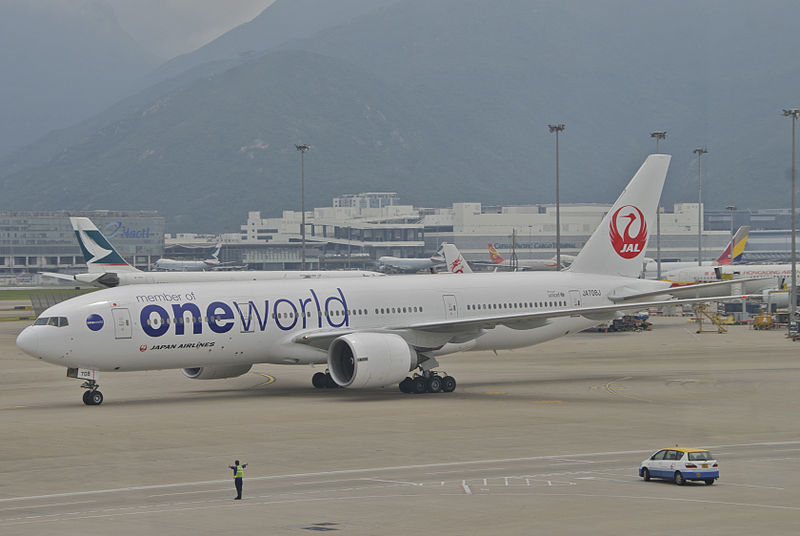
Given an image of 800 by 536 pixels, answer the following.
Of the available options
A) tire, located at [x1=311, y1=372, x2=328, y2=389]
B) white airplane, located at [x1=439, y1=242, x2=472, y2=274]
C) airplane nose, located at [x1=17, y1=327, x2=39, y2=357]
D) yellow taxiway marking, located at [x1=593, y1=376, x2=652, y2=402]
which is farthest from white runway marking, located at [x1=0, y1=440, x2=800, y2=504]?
white airplane, located at [x1=439, y1=242, x2=472, y2=274]

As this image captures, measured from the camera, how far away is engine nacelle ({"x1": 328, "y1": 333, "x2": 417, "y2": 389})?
43094mm

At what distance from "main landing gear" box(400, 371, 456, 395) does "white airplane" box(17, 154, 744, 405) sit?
1.5 inches

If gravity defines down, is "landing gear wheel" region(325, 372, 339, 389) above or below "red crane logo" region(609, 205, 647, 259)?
below

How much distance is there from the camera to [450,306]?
48719 millimetres

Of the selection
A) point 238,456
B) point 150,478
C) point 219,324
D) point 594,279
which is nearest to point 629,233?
point 594,279

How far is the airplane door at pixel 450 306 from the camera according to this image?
48.6 metres

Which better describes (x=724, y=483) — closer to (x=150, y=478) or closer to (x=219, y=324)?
(x=150, y=478)

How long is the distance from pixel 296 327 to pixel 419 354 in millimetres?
5027

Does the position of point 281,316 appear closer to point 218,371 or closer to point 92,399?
point 218,371

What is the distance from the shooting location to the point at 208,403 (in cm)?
4372

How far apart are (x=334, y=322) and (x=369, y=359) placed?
11.7 feet

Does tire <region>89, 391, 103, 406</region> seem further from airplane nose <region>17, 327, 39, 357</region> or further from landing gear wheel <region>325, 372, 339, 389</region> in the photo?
landing gear wheel <region>325, 372, 339, 389</region>

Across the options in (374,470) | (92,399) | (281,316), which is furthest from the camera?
(281,316)

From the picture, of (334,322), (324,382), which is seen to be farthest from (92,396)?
(324,382)
